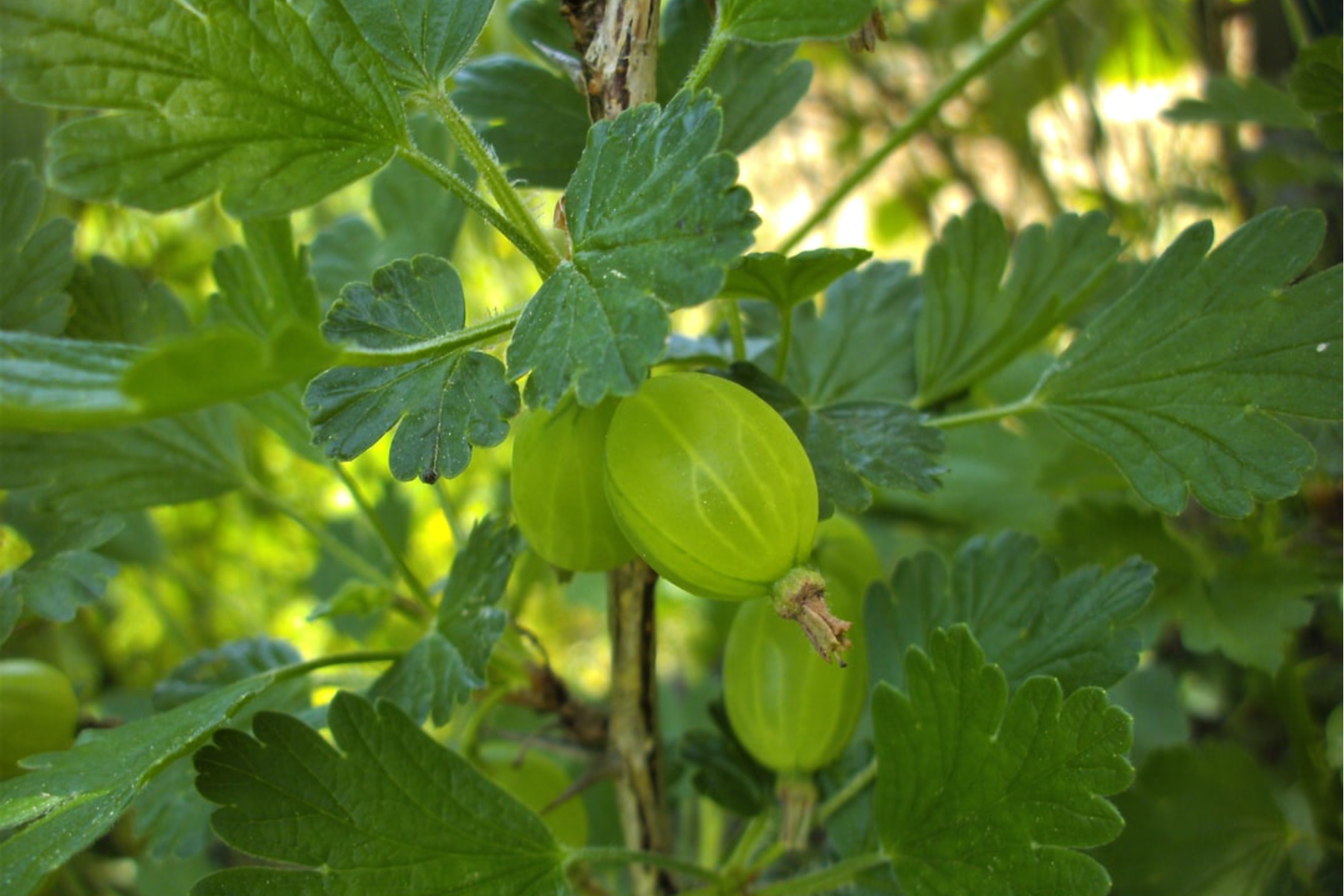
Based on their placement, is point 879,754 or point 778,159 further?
point 778,159

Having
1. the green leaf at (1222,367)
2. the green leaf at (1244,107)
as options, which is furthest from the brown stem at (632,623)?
the green leaf at (1244,107)

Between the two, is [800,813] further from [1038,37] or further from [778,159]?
[778,159]

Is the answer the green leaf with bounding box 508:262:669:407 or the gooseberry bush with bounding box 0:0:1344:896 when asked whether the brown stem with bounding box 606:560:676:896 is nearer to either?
the gooseberry bush with bounding box 0:0:1344:896

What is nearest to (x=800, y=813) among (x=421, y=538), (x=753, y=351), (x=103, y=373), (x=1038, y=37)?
(x=753, y=351)

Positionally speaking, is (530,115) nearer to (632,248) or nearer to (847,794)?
(632,248)

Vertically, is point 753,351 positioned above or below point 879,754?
above

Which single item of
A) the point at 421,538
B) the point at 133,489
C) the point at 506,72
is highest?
the point at 506,72
